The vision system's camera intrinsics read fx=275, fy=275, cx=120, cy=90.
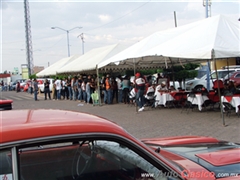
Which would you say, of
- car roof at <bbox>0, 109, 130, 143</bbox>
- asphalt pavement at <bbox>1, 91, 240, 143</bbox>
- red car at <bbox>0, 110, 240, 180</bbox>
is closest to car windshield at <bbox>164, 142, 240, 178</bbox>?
red car at <bbox>0, 110, 240, 180</bbox>

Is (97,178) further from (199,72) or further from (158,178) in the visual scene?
(199,72)

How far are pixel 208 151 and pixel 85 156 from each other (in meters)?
1.30

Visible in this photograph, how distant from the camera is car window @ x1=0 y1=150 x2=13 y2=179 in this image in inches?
63.0

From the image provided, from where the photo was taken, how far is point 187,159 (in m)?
2.42

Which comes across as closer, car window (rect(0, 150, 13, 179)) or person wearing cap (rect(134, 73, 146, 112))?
car window (rect(0, 150, 13, 179))

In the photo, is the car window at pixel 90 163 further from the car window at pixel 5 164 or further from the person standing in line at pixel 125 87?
the person standing in line at pixel 125 87

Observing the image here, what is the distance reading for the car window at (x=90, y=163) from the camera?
195cm

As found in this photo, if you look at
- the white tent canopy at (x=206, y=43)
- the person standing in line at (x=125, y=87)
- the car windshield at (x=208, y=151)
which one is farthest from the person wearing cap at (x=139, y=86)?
the car windshield at (x=208, y=151)

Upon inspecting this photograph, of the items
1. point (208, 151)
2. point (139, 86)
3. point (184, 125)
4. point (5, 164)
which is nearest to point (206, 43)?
point (184, 125)

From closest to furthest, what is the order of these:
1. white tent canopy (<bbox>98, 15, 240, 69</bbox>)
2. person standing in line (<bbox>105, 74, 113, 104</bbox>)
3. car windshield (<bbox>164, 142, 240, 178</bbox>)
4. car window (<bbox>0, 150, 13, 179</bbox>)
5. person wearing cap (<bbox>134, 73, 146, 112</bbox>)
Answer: car window (<bbox>0, 150, 13, 179</bbox>) < car windshield (<bbox>164, 142, 240, 178</bbox>) < white tent canopy (<bbox>98, 15, 240, 69</bbox>) < person wearing cap (<bbox>134, 73, 146, 112</bbox>) < person standing in line (<bbox>105, 74, 113, 104</bbox>)

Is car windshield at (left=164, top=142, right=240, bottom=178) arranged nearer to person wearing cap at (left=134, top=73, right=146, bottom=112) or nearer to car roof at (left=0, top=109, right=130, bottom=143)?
car roof at (left=0, top=109, right=130, bottom=143)

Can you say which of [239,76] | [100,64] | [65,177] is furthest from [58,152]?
[239,76]

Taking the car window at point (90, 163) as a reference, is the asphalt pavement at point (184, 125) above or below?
below

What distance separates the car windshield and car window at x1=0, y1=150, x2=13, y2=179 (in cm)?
148
